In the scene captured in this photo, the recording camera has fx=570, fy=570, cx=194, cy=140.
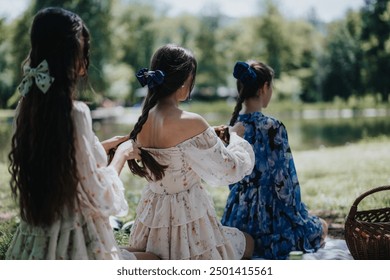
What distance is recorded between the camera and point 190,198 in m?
2.56

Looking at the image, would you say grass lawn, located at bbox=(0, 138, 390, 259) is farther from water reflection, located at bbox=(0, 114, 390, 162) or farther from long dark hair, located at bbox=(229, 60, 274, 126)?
long dark hair, located at bbox=(229, 60, 274, 126)

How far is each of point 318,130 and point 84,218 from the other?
23.3 ft

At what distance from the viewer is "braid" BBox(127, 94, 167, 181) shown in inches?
97.0

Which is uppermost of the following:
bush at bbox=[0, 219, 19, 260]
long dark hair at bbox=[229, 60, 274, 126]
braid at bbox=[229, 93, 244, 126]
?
long dark hair at bbox=[229, 60, 274, 126]

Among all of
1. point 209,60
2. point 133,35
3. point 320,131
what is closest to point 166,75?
point 320,131

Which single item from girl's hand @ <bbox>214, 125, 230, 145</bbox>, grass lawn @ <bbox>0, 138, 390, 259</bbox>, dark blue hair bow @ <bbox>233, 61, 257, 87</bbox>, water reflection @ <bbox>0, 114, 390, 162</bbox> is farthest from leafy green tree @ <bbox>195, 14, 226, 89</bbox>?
girl's hand @ <bbox>214, 125, 230, 145</bbox>

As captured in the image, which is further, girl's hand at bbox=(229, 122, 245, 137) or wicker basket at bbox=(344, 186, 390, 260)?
girl's hand at bbox=(229, 122, 245, 137)

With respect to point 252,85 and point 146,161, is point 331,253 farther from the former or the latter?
point 146,161

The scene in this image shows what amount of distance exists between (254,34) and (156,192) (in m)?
9.53

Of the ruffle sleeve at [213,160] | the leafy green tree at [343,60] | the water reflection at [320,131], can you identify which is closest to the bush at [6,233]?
the ruffle sleeve at [213,160]

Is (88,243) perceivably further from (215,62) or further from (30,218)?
(215,62)

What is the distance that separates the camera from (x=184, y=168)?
254cm

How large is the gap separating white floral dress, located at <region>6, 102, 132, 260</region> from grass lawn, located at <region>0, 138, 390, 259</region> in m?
1.21

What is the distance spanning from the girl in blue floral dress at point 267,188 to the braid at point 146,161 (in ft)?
2.26
